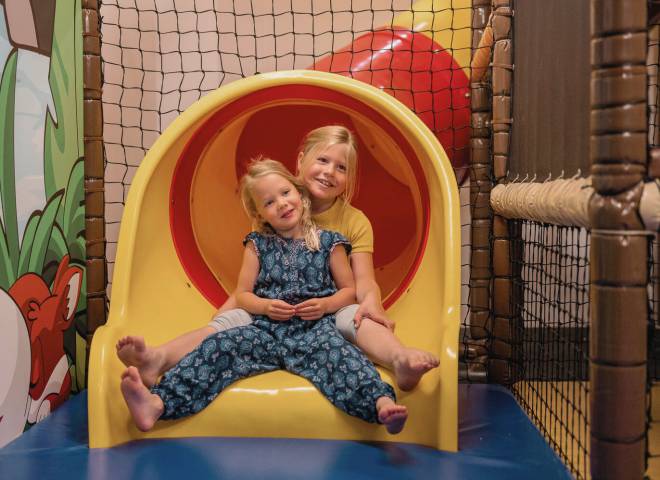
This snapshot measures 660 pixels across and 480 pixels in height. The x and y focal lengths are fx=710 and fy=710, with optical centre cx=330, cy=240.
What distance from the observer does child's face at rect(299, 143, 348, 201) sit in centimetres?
204

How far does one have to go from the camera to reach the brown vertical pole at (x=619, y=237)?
100cm

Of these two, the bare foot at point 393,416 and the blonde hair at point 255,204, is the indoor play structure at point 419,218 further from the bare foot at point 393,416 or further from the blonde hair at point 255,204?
the blonde hair at point 255,204

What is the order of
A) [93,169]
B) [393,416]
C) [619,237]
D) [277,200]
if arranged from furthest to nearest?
[93,169] < [277,200] < [393,416] < [619,237]

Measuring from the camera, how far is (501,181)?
2.14 meters

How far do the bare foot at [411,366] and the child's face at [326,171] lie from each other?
0.62 metres

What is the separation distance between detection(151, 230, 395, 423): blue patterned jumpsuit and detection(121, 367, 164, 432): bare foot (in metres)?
0.04

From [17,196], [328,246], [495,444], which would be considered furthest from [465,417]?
[17,196]

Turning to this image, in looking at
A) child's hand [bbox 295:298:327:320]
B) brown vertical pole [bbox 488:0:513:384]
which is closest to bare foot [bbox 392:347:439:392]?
child's hand [bbox 295:298:327:320]

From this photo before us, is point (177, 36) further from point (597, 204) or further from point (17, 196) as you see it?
point (597, 204)

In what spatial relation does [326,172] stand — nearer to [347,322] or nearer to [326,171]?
[326,171]

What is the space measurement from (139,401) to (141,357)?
11 cm

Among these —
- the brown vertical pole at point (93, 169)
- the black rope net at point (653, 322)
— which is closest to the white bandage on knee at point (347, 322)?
the black rope net at point (653, 322)

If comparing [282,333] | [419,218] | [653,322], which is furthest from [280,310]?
[653,322]

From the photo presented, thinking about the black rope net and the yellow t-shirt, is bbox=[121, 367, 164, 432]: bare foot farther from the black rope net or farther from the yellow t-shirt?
the black rope net
